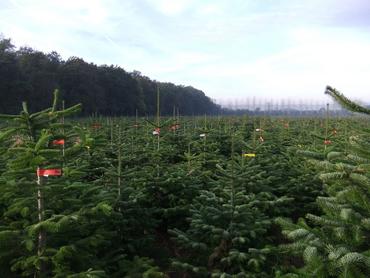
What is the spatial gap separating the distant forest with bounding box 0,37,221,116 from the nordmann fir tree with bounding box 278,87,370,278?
27.4 m

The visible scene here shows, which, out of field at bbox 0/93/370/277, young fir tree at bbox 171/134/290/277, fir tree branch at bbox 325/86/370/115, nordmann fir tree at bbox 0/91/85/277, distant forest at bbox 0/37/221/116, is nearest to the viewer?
fir tree branch at bbox 325/86/370/115

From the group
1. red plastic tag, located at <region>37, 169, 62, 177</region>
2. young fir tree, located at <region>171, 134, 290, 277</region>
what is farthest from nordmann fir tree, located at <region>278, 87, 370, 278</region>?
red plastic tag, located at <region>37, 169, 62, 177</region>

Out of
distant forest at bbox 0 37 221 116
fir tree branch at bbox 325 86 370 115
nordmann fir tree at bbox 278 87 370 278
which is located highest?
distant forest at bbox 0 37 221 116

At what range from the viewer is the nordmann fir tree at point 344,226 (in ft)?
11.1

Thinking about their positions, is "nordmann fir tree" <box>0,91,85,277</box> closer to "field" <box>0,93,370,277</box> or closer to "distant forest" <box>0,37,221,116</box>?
"field" <box>0,93,370,277</box>

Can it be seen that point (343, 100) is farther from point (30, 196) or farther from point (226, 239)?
point (30, 196)

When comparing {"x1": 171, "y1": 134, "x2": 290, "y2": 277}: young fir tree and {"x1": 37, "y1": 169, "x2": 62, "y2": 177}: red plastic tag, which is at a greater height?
{"x1": 37, "y1": 169, "x2": 62, "y2": 177}: red plastic tag

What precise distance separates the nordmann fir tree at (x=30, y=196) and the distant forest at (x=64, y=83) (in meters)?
26.4

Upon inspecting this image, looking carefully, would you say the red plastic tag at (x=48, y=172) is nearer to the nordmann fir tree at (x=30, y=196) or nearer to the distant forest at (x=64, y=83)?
the nordmann fir tree at (x=30, y=196)

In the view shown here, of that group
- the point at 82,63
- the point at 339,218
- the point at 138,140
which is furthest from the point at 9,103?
the point at 339,218

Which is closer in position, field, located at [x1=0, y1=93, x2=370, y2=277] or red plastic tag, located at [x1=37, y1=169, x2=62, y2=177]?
field, located at [x1=0, y1=93, x2=370, y2=277]

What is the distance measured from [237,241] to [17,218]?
2784 mm

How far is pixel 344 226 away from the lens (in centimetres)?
371

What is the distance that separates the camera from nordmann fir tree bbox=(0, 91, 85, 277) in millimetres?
4434
